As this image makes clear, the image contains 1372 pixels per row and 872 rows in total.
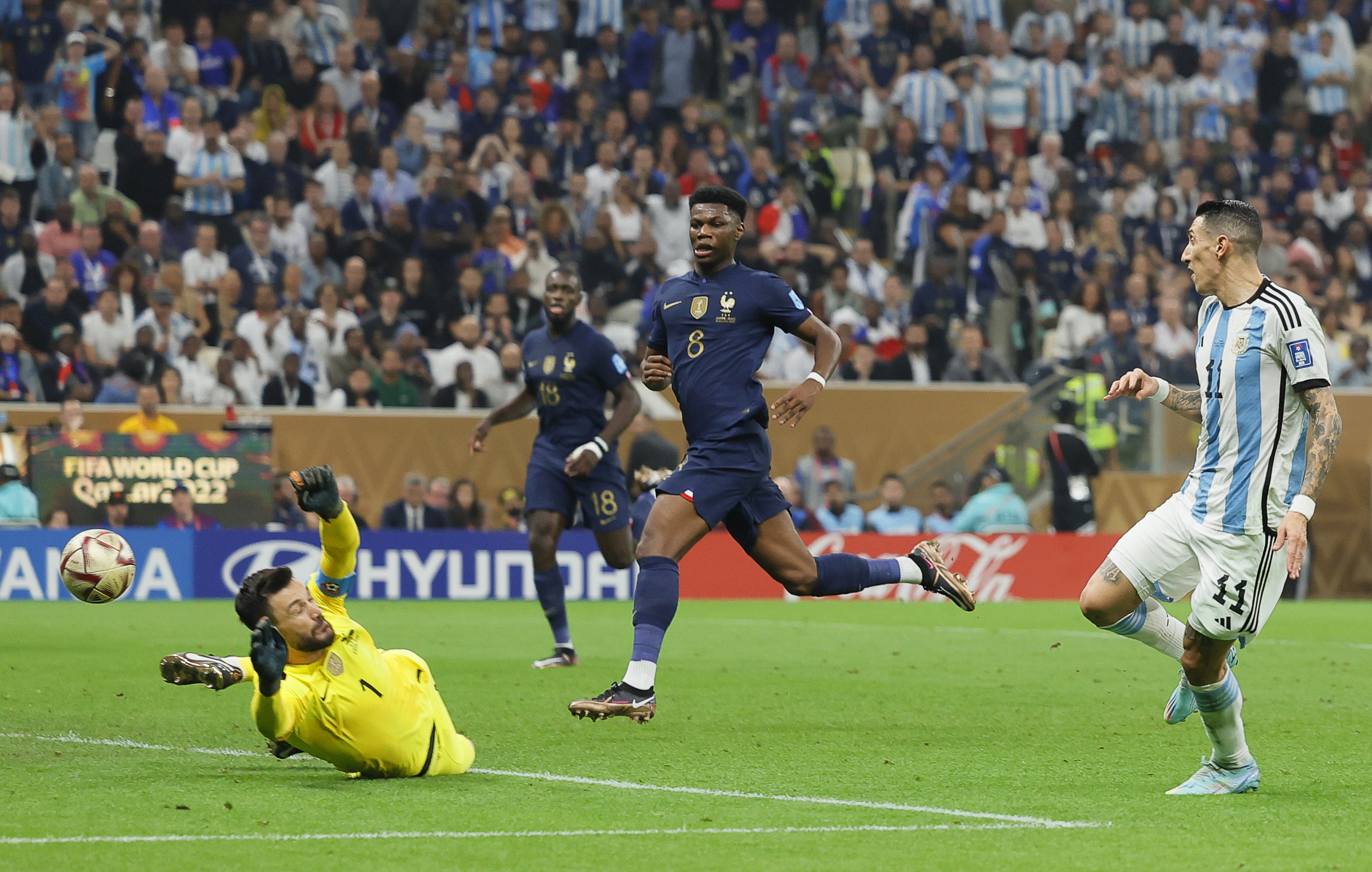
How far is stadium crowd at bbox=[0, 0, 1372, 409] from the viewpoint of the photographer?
65.8 ft

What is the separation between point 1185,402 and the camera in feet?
23.4

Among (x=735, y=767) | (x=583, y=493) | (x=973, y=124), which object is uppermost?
(x=973, y=124)

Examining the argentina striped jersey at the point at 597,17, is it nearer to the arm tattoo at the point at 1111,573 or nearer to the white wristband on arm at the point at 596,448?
the white wristband on arm at the point at 596,448

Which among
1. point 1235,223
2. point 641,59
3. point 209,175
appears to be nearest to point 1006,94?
point 641,59

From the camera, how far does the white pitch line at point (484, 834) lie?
559 cm

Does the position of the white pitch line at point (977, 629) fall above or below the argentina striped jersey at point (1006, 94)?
below

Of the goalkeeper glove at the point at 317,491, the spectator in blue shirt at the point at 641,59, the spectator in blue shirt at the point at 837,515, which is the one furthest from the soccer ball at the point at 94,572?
the spectator in blue shirt at the point at 641,59

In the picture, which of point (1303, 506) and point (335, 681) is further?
point (335, 681)

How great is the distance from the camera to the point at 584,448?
11477 millimetres

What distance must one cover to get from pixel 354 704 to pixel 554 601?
16.8ft

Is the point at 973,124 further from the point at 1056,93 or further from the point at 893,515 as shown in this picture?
the point at 893,515

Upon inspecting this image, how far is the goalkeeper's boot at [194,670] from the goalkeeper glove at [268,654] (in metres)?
0.17

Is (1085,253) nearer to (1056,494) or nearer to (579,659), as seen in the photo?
(1056,494)

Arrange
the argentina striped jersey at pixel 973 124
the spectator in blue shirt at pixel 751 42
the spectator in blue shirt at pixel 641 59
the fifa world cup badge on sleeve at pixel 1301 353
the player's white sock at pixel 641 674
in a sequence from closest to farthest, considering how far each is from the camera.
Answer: the fifa world cup badge on sleeve at pixel 1301 353 < the player's white sock at pixel 641 674 < the spectator in blue shirt at pixel 641 59 < the argentina striped jersey at pixel 973 124 < the spectator in blue shirt at pixel 751 42
